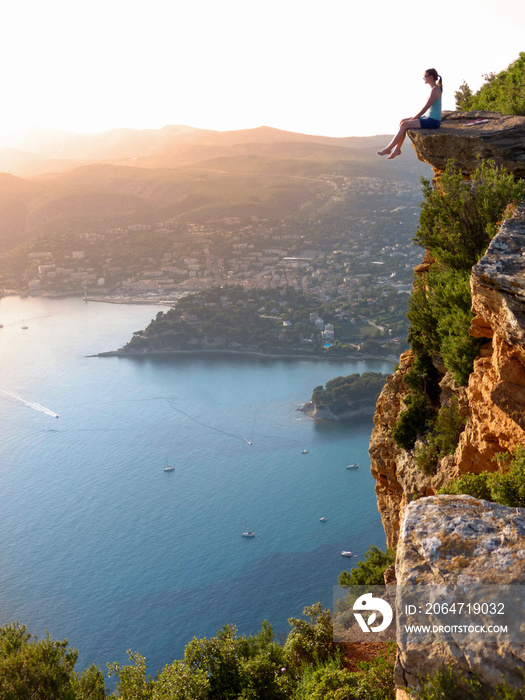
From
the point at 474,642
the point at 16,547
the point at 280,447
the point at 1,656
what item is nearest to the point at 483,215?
the point at 474,642

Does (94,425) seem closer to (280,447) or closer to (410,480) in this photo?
(280,447)

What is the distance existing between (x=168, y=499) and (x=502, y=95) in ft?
88.5

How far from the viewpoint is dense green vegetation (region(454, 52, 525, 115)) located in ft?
27.1

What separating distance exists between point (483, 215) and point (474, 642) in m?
3.86

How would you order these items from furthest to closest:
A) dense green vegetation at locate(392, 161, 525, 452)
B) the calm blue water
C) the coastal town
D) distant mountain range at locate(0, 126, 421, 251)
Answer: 1. distant mountain range at locate(0, 126, 421, 251)
2. the coastal town
3. the calm blue water
4. dense green vegetation at locate(392, 161, 525, 452)

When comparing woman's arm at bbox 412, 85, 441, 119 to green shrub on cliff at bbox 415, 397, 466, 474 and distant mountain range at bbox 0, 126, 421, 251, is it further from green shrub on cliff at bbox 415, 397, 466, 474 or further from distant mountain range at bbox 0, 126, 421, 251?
distant mountain range at bbox 0, 126, 421, 251

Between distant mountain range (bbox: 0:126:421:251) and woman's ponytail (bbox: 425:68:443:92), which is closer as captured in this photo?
woman's ponytail (bbox: 425:68:443:92)

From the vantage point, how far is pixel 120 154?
164875 millimetres

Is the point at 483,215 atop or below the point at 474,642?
atop

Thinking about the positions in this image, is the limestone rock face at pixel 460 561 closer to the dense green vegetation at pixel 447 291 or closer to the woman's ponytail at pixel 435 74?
the dense green vegetation at pixel 447 291

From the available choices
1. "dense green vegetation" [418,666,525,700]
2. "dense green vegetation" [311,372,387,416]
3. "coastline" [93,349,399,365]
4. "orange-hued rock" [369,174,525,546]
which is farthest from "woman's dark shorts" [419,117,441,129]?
"coastline" [93,349,399,365]

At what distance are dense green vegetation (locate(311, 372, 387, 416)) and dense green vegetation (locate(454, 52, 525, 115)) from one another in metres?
27.5
